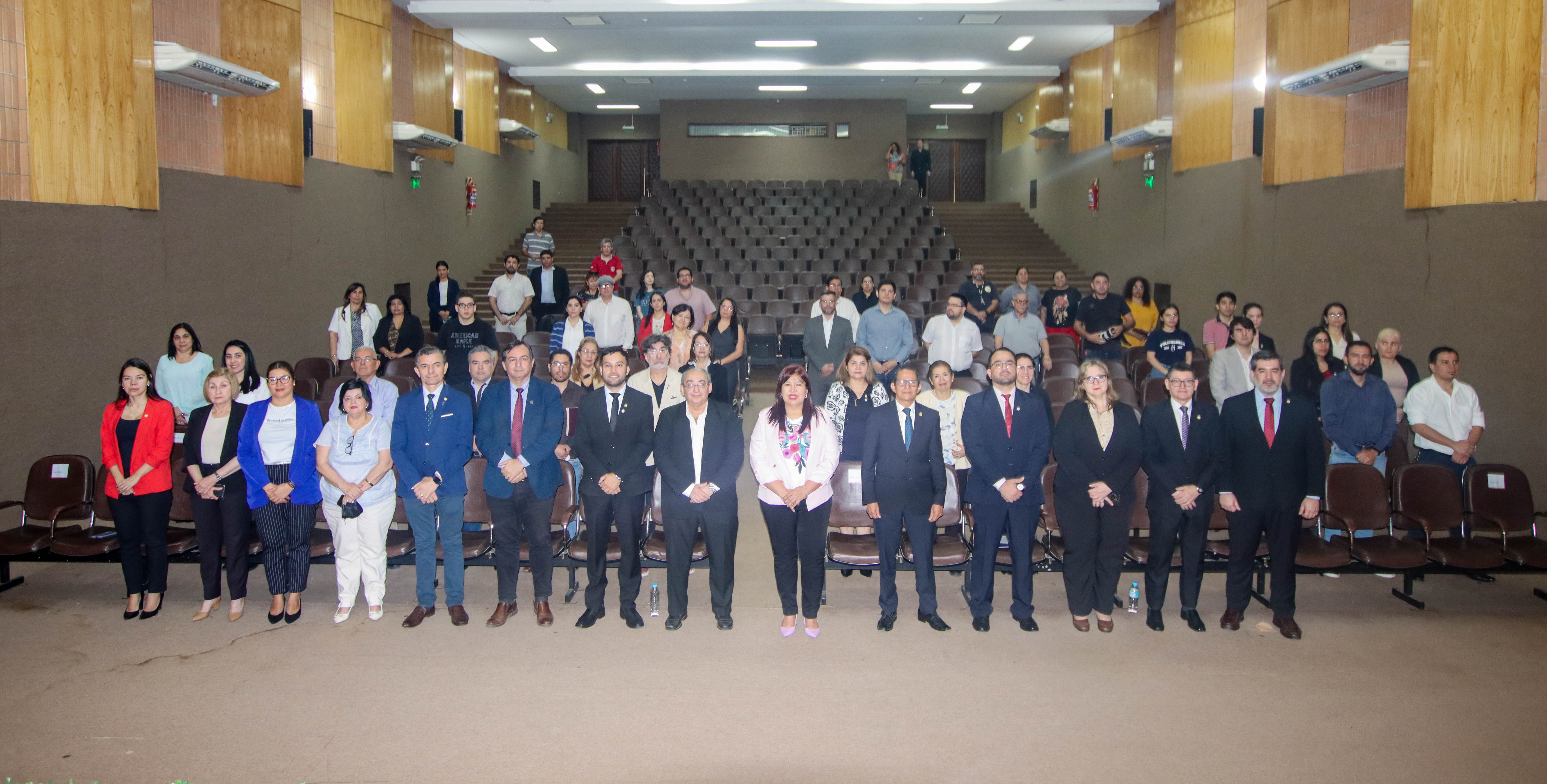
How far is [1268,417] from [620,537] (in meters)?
3.35

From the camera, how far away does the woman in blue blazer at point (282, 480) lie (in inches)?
197

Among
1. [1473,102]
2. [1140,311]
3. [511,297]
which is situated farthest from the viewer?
[511,297]

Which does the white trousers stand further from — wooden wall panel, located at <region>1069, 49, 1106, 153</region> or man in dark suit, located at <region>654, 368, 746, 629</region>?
wooden wall panel, located at <region>1069, 49, 1106, 153</region>

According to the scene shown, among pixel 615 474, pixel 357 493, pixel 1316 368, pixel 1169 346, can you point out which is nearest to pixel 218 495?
pixel 357 493

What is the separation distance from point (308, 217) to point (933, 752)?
890 cm

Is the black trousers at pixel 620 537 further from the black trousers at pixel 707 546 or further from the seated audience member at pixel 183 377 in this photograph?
the seated audience member at pixel 183 377

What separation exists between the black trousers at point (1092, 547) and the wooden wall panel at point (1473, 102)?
166 inches

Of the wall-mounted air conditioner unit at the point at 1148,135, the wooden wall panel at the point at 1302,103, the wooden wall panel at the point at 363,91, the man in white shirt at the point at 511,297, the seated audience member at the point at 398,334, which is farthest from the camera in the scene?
the wall-mounted air conditioner unit at the point at 1148,135

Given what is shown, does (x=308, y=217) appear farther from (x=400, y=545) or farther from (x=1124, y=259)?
(x=1124, y=259)

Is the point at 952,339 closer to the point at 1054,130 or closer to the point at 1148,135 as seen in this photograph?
the point at 1148,135

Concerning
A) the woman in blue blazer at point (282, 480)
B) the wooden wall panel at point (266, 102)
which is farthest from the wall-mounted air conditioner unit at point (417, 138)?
the woman in blue blazer at point (282, 480)

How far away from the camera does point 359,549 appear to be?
5.10 m

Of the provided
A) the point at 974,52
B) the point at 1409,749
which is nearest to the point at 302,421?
the point at 1409,749

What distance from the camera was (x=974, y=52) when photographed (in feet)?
50.5
